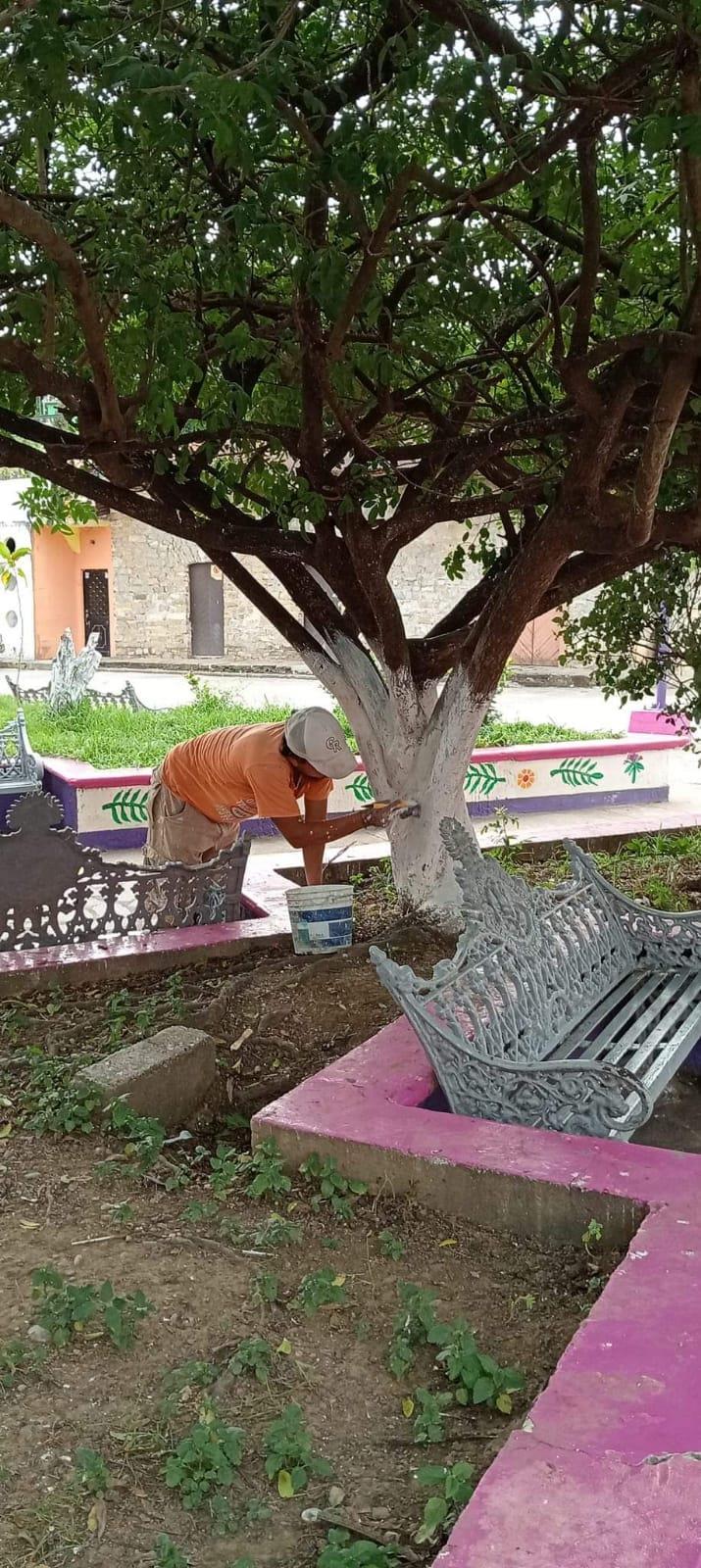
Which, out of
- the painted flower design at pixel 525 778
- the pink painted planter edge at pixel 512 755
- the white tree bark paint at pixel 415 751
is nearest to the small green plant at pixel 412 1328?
the white tree bark paint at pixel 415 751

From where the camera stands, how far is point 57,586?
97.2 ft

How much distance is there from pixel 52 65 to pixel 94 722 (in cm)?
1137

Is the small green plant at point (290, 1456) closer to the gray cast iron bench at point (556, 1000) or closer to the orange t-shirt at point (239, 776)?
the gray cast iron bench at point (556, 1000)

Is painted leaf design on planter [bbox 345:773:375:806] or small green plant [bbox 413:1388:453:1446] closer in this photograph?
small green plant [bbox 413:1388:453:1446]

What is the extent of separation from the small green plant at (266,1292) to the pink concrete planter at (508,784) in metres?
7.19

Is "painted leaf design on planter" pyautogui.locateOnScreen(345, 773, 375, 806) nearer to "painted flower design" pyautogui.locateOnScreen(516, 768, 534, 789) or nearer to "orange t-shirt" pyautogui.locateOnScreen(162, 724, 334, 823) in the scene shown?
"painted flower design" pyautogui.locateOnScreen(516, 768, 534, 789)

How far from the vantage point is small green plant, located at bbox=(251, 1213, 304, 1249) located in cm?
295

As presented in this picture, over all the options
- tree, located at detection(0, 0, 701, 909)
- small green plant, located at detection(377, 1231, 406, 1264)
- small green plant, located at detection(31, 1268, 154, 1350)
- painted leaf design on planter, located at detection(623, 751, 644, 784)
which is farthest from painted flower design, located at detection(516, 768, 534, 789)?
small green plant, located at detection(31, 1268, 154, 1350)

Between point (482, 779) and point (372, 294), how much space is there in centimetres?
753

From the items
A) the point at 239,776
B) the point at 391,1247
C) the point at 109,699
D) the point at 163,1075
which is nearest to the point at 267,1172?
the point at 391,1247

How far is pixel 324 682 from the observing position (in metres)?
5.87

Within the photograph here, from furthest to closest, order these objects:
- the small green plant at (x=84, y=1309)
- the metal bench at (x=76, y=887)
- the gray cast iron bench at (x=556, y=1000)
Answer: the metal bench at (x=76, y=887), the gray cast iron bench at (x=556, y=1000), the small green plant at (x=84, y=1309)

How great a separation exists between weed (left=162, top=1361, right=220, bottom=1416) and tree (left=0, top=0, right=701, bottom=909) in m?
2.84

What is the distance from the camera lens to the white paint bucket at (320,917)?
5.07 meters
